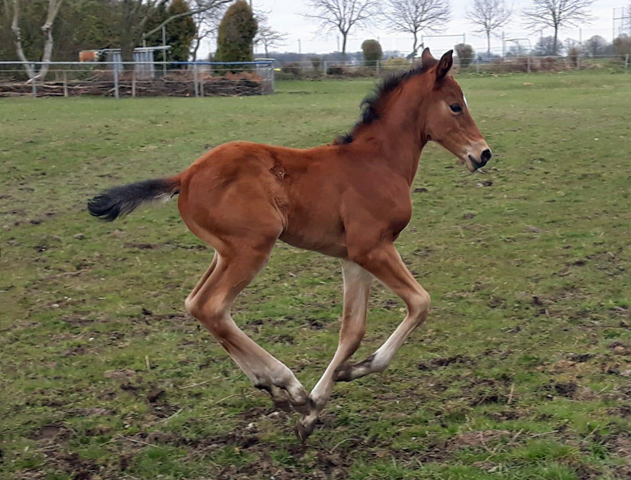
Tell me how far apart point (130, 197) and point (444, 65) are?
2.17m

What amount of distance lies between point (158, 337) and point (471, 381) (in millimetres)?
2465

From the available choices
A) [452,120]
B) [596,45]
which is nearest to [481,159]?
[452,120]

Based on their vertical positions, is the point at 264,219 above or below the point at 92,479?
above

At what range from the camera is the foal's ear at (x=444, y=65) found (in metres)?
4.64

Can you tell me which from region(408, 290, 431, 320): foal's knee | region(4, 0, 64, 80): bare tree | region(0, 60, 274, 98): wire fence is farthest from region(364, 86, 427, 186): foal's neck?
region(4, 0, 64, 80): bare tree

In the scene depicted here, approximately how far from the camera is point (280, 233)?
429cm

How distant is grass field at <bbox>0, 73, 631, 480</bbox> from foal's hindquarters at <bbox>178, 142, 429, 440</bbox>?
1.08ft

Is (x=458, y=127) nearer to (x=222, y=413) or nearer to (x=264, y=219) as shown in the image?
(x=264, y=219)

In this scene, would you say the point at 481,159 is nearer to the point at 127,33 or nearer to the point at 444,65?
the point at 444,65

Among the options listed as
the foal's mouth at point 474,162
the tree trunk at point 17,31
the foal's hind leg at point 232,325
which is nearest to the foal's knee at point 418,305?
the foal's hind leg at point 232,325

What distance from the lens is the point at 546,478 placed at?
3500 millimetres

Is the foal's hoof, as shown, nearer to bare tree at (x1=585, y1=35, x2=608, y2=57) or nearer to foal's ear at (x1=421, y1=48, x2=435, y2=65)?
foal's ear at (x1=421, y1=48, x2=435, y2=65)

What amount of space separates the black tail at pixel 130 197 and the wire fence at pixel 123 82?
2224cm

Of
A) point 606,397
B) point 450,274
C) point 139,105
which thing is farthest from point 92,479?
point 139,105
